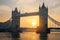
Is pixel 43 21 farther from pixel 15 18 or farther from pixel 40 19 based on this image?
pixel 15 18

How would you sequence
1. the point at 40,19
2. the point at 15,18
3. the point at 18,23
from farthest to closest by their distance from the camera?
the point at 18,23 < the point at 15,18 < the point at 40,19

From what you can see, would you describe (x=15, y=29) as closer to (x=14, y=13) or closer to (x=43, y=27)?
(x=14, y=13)

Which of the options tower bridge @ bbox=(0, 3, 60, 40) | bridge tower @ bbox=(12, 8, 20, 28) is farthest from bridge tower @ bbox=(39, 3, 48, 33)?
bridge tower @ bbox=(12, 8, 20, 28)

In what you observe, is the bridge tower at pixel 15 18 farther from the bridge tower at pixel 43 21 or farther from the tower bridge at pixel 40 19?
the bridge tower at pixel 43 21

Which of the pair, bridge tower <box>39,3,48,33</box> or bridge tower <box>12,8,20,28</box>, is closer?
bridge tower <box>39,3,48,33</box>

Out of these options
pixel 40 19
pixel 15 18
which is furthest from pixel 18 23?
pixel 40 19

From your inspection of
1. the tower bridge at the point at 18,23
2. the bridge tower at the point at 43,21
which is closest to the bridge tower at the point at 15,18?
the tower bridge at the point at 18,23

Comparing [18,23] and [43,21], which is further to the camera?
[18,23]

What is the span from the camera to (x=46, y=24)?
56.5 m

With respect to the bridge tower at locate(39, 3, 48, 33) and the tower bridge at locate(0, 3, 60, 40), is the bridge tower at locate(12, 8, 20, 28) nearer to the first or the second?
the tower bridge at locate(0, 3, 60, 40)

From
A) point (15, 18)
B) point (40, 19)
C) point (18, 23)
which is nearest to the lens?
point (40, 19)

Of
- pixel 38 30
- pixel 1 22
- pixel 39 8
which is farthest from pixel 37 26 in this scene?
pixel 1 22

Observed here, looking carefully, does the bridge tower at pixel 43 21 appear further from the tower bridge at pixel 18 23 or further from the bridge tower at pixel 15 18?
the bridge tower at pixel 15 18

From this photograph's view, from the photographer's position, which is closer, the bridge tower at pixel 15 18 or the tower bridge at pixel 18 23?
the tower bridge at pixel 18 23
